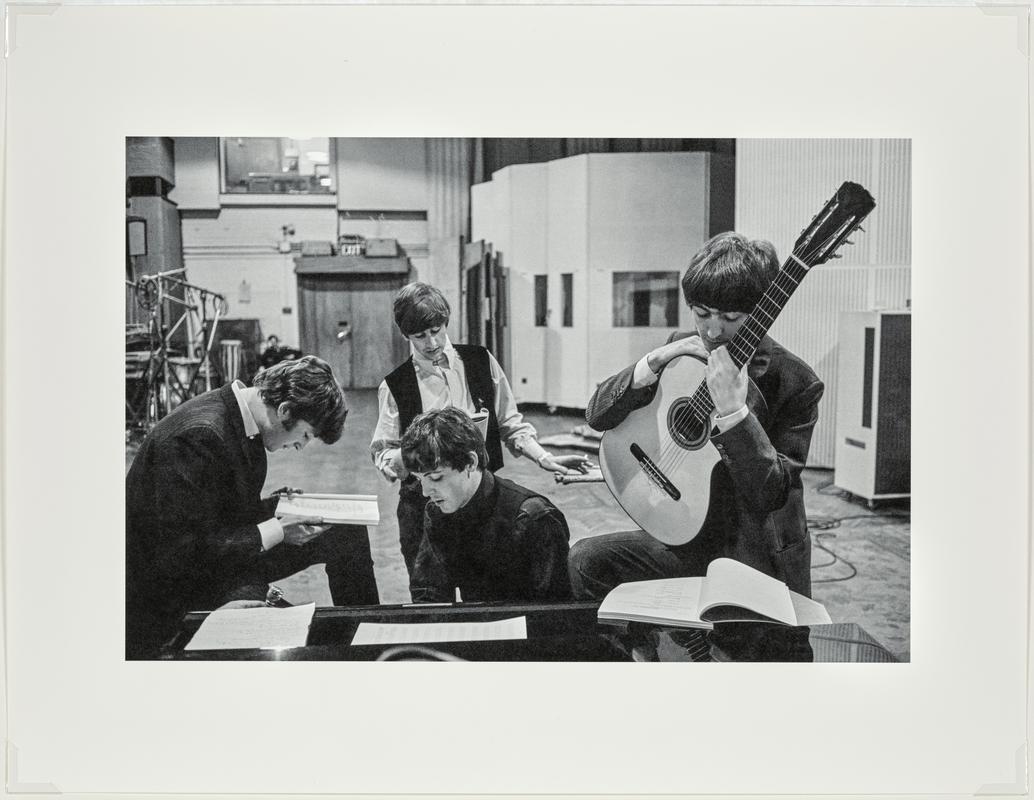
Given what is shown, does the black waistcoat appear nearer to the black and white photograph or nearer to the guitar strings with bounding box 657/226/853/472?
the black and white photograph

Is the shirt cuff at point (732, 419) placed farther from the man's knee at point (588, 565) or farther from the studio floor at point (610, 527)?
the man's knee at point (588, 565)

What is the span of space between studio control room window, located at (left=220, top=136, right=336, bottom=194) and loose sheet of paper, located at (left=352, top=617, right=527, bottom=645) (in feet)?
3.48

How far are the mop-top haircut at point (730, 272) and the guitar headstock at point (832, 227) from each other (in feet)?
0.25

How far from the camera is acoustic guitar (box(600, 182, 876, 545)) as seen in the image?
2.18 m

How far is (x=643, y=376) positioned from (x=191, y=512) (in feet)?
3.70

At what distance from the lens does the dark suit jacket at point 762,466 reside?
220 centimetres

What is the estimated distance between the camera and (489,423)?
228 centimetres

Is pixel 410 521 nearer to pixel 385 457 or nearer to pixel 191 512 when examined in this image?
pixel 385 457

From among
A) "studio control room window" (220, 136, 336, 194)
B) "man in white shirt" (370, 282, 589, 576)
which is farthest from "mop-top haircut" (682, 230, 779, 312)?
"studio control room window" (220, 136, 336, 194)

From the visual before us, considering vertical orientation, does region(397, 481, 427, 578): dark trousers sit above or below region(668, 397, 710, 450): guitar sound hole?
below

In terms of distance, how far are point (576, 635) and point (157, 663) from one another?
1.01m
